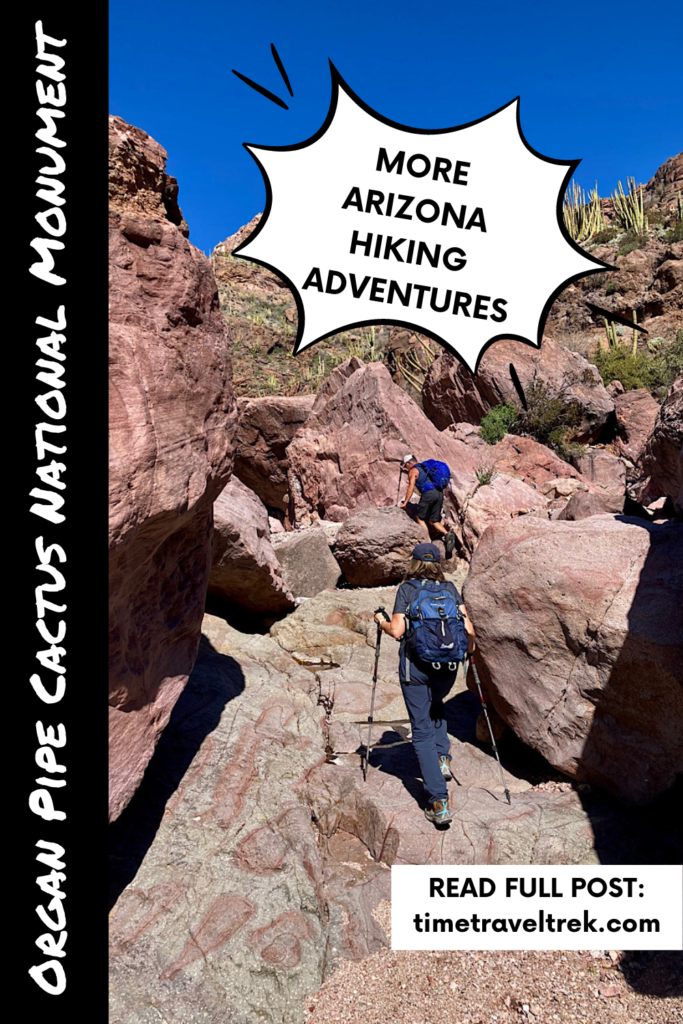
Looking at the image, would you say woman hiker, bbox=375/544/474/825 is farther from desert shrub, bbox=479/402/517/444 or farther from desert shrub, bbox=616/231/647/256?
desert shrub, bbox=616/231/647/256

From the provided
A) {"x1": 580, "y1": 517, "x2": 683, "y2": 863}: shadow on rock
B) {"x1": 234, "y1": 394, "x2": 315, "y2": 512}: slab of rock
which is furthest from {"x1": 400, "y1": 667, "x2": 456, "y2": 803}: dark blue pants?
{"x1": 234, "y1": 394, "x2": 315, "y2": 512}: slab of rock

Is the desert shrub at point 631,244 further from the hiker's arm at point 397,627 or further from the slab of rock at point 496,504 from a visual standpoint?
the hiker's arm at point 397,627

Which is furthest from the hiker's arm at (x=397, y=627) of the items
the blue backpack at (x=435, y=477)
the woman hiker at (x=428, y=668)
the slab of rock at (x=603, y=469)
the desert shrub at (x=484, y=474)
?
the slab of rock at (x=603, y=469)

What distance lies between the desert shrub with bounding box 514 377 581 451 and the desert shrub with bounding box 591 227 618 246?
17261 millimetres

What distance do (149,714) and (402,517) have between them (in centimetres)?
617

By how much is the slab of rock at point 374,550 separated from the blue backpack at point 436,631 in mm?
4281

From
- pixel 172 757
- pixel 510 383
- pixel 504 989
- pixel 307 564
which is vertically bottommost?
pixel 504 989

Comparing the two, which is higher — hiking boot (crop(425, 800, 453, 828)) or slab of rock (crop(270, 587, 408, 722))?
slab of rock (crop(270, 587, 408, 722))

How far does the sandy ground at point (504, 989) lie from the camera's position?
10.1 feet

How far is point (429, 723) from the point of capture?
4.54 meters

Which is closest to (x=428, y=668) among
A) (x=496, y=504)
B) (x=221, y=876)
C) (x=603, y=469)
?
(x=221, y=876)

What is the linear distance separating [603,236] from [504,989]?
33.2 metres

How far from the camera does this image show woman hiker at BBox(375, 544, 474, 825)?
4.36 meters

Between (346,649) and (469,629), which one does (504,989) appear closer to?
(469,629)
